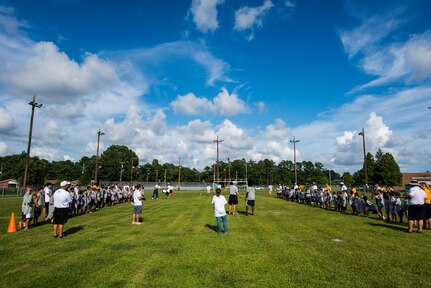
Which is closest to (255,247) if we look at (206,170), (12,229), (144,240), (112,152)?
(144,240)

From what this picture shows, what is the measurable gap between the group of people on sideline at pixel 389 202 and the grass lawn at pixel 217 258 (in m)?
1.02

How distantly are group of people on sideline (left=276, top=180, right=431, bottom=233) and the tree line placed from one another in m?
54.7

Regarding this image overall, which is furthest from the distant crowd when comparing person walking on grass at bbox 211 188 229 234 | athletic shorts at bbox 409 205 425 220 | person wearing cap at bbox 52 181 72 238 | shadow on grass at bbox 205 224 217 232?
athletic shorts at bbox 409 205 425 220

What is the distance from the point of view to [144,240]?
34.9ft

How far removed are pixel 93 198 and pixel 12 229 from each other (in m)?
8.75

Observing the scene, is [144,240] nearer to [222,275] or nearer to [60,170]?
[222,275]

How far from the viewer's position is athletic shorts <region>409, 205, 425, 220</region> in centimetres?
1178

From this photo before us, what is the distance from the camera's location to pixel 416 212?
11.8m

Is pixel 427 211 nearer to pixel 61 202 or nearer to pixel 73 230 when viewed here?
pixel 61 202

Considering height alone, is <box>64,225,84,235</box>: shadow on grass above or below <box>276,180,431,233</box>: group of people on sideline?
below

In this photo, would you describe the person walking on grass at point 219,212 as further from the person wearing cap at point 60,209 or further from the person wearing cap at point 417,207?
the person wearing cap at point 417,207

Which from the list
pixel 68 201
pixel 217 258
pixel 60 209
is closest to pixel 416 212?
pixel 217 258

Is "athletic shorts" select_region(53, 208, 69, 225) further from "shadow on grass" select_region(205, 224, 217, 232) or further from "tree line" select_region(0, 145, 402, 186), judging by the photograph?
"tree line" select_region(0, 145, 402, 186)

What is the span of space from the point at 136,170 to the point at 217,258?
442ft
